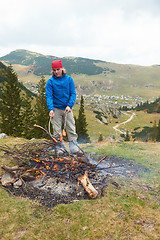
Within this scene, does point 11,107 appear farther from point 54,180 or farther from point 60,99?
point 54,180

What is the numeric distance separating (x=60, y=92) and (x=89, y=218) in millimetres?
3994

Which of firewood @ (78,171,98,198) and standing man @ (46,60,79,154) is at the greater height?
standing man @ (46,60,79,154)

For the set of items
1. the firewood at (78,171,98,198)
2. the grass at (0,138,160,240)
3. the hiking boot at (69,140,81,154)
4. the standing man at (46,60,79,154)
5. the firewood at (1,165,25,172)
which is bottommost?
the grass at (0,138,160,240)

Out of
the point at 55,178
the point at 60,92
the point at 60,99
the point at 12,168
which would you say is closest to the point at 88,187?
the point at 55,178

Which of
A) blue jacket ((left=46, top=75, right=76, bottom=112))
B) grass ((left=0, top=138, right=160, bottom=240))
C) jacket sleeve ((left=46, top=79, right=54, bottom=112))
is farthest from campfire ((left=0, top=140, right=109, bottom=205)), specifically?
blue jacket ((left=46, top=75, right=76, bottom=112))

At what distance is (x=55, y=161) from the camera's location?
489 cm

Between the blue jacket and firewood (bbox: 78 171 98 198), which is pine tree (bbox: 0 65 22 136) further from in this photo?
firewood (bbox: 78 171 98 198)

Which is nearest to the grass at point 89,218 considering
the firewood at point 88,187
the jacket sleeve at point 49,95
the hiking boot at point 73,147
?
the firewood at point 88,187

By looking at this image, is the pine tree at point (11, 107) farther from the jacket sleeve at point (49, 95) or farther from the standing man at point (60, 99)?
the jacket sleeve at point (49, 95)

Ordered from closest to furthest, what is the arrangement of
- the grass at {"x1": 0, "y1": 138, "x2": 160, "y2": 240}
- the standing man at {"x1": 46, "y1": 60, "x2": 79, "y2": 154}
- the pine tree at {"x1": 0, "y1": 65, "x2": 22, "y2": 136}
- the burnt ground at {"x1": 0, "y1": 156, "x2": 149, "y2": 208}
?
the grass at {"x1": 0, "y1": 138, "x2": 160, "y2": 240} → the burnt ground at {"x1": 0, "y1": 156, "x2": 149, "y2": 208} → the standing man at {"x1": 46, "y1": 60, "x2": 79, "y2": 154} → the pine tree at {"x1": 0, "y1": 65, "x2": 22, "y2": 136}

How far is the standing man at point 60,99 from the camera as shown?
→ 5.30 meters

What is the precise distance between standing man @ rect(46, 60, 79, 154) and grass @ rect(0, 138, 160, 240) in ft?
6.96

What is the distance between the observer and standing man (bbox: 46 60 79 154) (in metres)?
5.30

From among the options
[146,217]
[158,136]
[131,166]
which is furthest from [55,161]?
[158,136]
